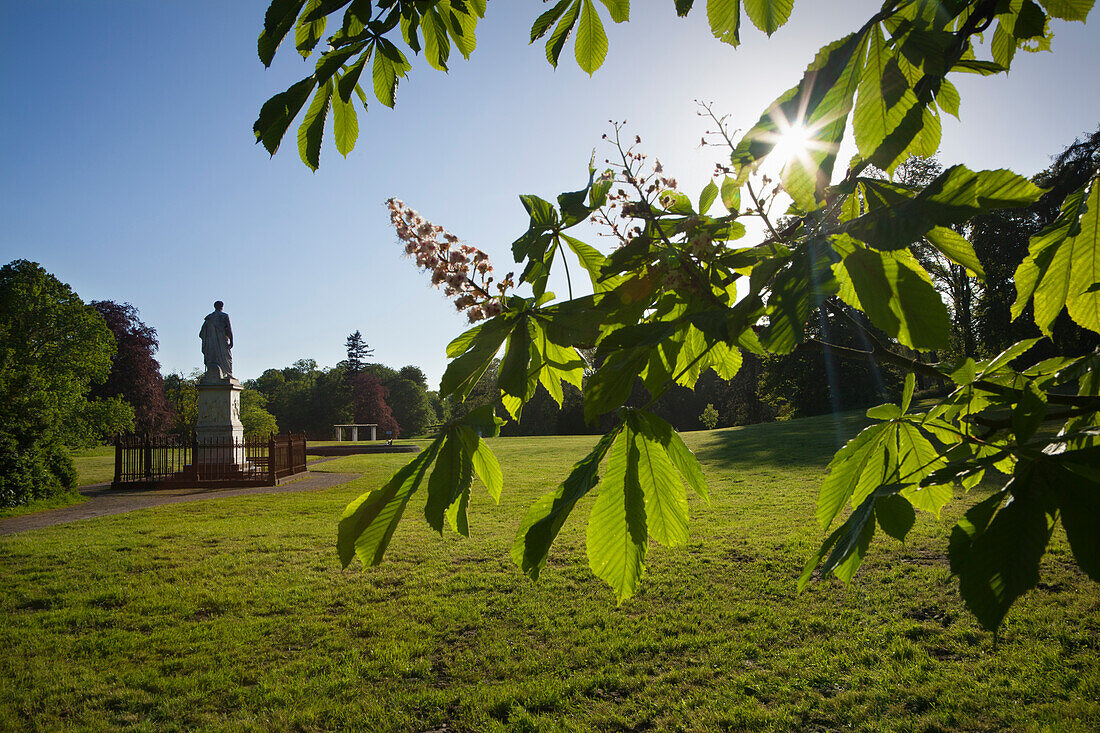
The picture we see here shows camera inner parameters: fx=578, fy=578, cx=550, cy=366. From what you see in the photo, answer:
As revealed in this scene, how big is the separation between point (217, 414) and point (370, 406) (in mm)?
38584

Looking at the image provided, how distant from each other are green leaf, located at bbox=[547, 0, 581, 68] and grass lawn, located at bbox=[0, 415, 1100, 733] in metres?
3.43

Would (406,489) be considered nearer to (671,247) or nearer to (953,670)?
(671,247)

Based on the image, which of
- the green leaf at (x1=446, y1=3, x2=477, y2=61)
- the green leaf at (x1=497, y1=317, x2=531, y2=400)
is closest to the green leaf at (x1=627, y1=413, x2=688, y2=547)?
the green leaf at (x1=497, y1=317, x2=531, y2=400)

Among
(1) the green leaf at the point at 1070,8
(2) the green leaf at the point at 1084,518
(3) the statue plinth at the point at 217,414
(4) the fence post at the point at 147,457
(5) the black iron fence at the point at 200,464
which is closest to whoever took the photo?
(2) the green leaf at the point at 1084,518

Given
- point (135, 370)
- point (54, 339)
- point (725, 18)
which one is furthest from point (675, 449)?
point (135, 370)

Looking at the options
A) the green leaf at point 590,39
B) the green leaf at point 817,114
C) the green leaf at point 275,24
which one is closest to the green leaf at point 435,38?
the green leaf at point 590,39

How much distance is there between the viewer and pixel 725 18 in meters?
0.81

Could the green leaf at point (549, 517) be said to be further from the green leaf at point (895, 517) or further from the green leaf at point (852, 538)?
the green leaf at point (895, 517)

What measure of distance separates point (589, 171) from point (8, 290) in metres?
26.7

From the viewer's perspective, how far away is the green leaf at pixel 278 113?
2.65 feet

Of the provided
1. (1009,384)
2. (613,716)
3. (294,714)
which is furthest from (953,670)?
(294,714)

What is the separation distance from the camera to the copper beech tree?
1.93 ft

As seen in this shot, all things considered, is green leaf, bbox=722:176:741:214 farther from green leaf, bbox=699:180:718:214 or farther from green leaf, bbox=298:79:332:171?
green leaf, bbox=298:79:332:171

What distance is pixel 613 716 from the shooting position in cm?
342
